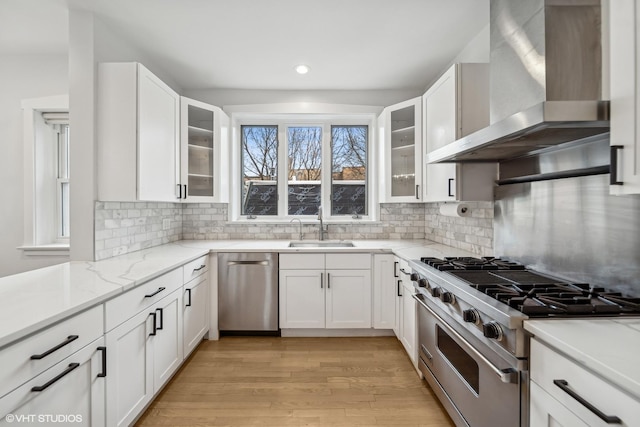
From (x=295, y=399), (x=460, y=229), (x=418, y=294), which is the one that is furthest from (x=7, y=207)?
(x=460, y=229)

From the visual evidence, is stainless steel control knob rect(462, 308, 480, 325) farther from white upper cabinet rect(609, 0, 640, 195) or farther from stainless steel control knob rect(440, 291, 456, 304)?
white upper cabinet rect(609, 0, 640, 195)

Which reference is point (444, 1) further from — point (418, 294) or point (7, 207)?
point (7, 207)

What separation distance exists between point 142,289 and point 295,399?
1.23m

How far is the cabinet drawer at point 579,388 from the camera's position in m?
0.77

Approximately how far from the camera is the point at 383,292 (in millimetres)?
3029

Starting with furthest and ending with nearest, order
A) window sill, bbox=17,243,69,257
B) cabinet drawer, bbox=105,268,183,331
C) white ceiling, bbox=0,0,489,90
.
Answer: window sill, bbox=17,243,69,257 → white ceiling, bbox=0,0,489,90 → cabinet drawer, bbox=105,268,183,331

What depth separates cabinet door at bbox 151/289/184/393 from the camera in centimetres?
202

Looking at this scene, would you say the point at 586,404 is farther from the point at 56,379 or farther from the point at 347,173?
the point at 347,173

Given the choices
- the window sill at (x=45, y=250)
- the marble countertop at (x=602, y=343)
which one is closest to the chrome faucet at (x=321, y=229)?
the window sill at (x=45, y=250)

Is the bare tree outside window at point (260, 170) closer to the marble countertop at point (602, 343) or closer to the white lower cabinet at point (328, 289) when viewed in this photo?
the white lower cabinet at point (328, 289)

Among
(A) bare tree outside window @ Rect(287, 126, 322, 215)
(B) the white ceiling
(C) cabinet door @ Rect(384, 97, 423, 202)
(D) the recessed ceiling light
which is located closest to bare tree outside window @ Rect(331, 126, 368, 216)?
(A) bare tree outside window @ Rect(287, 126, 322, 215)

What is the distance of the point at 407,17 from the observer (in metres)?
2.28

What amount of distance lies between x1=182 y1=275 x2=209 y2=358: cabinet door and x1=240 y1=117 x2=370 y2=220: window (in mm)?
1235

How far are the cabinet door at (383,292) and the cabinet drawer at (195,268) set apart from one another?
63.6 inches
